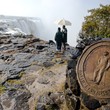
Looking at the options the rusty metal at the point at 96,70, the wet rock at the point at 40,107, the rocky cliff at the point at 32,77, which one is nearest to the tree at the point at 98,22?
the rocky cliff at the point at 32,77

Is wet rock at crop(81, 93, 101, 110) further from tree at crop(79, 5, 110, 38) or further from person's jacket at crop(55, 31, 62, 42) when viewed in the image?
tree at crop(79, 5, 110, 38)

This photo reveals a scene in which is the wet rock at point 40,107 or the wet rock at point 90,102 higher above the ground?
the wet rock at point 90,102

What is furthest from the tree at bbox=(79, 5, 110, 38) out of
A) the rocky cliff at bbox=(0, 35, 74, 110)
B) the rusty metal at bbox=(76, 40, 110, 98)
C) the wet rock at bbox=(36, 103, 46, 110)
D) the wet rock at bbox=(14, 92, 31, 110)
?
the rusty metal at bbox=(76, 40, 110, 98)

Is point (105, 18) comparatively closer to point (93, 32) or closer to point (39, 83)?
point (93, 32)

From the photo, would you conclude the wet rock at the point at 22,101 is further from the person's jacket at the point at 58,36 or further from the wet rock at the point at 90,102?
the person's jacket at the point at 58,36

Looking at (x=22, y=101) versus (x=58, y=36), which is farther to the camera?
(x=58, y=36)

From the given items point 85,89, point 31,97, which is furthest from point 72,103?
point 31,97

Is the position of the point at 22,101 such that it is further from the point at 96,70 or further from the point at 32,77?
the point at 96,70

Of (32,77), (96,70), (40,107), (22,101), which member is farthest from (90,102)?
(32,77)

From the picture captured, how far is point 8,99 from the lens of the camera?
10.1m

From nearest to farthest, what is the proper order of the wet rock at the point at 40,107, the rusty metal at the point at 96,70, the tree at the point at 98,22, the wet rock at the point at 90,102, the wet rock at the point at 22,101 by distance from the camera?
1. the rusty metal at the point at 96,70
2. the wet rock at the point at 90,102
3. the wet rock at the point at 40,107
4. the wet rock at the point at 22,101
5. the tree at the point at 98,22

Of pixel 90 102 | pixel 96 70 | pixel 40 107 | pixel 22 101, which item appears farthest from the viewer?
pixel 22 101

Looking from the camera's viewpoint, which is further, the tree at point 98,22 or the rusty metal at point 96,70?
the tree at point 98,22

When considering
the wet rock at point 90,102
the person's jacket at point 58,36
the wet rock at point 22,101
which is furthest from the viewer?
the person's jacket at point 58,36
